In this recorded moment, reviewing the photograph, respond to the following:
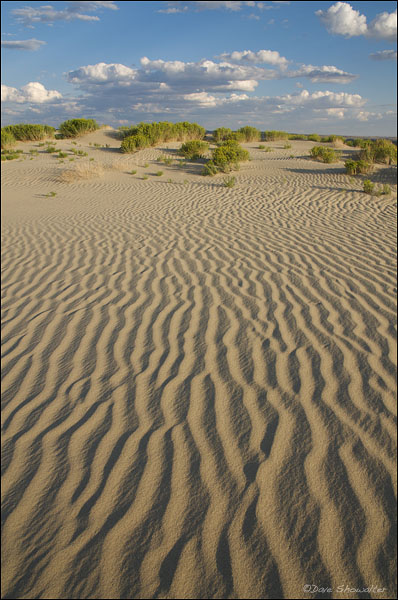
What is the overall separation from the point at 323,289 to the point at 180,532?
313 cm

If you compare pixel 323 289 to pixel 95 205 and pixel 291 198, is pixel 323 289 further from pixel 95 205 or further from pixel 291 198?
pixel 95 205

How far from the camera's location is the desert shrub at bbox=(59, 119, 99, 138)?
81.3ft

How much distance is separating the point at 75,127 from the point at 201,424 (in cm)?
2741

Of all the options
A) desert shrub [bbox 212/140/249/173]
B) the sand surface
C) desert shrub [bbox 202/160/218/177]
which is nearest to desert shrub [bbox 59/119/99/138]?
desert shrub [bbox 212/140/249/173]

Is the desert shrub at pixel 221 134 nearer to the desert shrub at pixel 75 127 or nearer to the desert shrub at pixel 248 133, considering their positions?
the desert shrub at pixel 248 133

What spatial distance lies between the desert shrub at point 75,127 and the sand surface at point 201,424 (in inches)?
911

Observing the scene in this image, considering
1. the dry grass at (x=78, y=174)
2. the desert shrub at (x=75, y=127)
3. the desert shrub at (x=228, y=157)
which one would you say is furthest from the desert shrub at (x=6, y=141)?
the desert shrub at (x=228, y=157)

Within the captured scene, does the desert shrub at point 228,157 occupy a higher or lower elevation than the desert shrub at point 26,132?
lower

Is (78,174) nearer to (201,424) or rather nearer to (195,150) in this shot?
(195,150)

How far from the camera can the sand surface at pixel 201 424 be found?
1.55 m

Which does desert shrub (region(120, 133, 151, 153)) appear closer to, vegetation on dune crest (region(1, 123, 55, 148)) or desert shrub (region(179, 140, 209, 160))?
desert shrub (region(179, 140, 209, 160))

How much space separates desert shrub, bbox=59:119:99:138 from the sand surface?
23.1 m

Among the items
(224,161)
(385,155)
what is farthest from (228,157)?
(385,155)

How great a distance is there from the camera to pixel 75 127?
24719 mm
